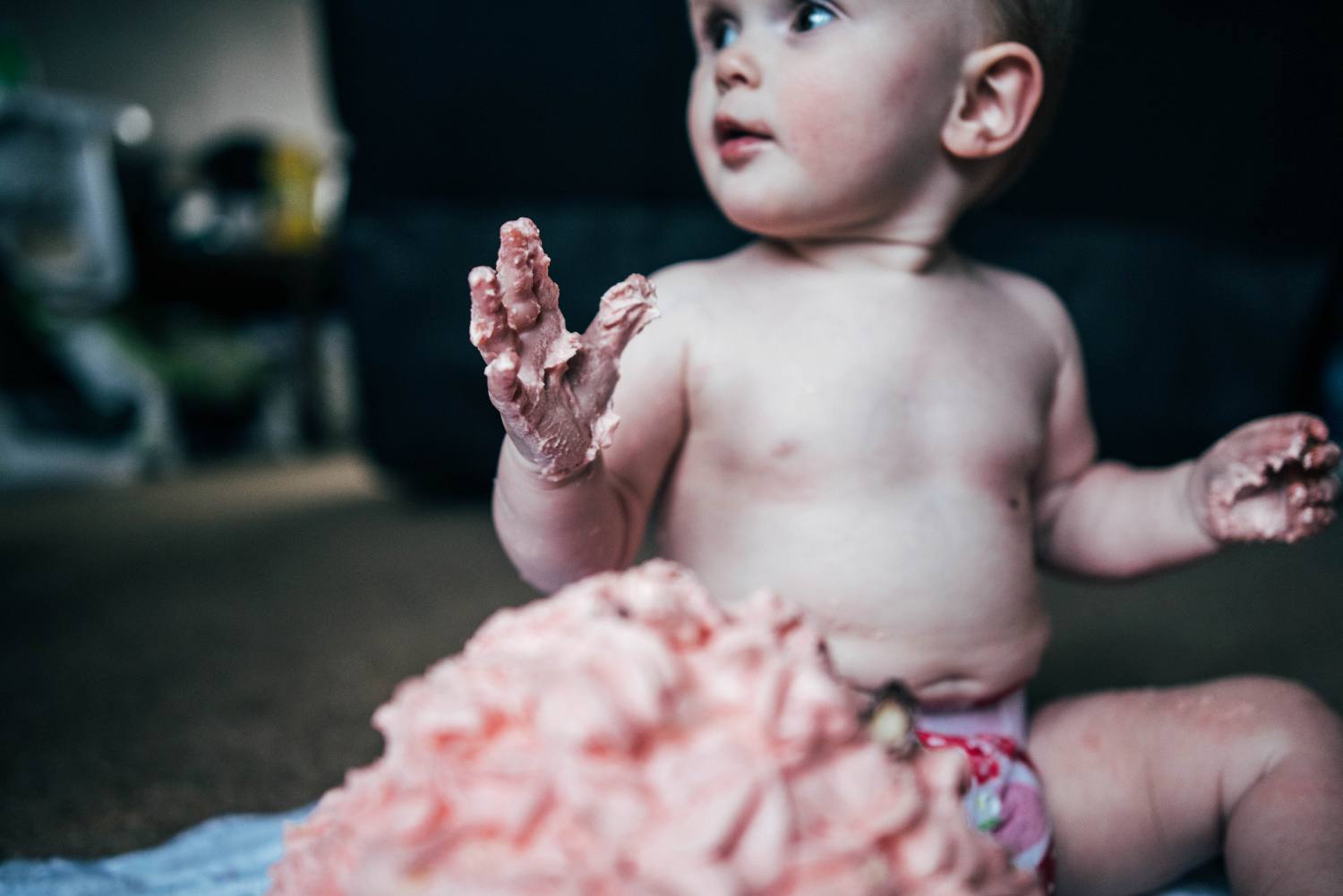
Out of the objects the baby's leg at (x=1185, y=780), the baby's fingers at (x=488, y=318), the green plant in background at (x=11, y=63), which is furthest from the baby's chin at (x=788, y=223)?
the green plant in background at (x=11, y=63)

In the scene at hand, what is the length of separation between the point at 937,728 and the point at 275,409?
2.30 m

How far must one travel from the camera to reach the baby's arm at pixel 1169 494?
605mm

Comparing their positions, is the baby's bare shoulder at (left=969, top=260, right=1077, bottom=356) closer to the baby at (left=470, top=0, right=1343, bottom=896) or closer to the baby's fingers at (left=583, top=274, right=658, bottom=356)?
the baby at (left=470, top=0, right=1343, bottom=896)

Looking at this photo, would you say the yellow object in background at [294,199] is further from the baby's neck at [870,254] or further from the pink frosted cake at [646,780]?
the pink frosted cake at [646,780]

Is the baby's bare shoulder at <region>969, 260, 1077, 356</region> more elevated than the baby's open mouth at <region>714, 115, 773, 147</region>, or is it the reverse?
the baby's open mouth at <region>714, 115, 773, 147</region>

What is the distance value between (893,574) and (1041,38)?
36 cm

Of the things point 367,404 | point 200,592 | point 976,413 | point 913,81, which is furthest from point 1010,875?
point 367,404

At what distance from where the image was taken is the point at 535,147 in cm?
145

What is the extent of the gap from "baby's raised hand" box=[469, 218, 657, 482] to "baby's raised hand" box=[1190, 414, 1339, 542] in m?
0.39

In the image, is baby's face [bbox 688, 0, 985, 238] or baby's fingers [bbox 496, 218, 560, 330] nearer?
baby's fingers [bbox 496, 218, 560, 330]

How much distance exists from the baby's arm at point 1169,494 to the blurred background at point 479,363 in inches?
10.6

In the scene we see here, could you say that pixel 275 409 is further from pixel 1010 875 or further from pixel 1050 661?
pixel 1010 875

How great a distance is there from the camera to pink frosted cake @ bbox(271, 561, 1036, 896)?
0.32 meters

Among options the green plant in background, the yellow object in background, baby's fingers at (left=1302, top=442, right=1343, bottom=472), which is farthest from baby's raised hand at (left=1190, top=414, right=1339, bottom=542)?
the green plant in background
